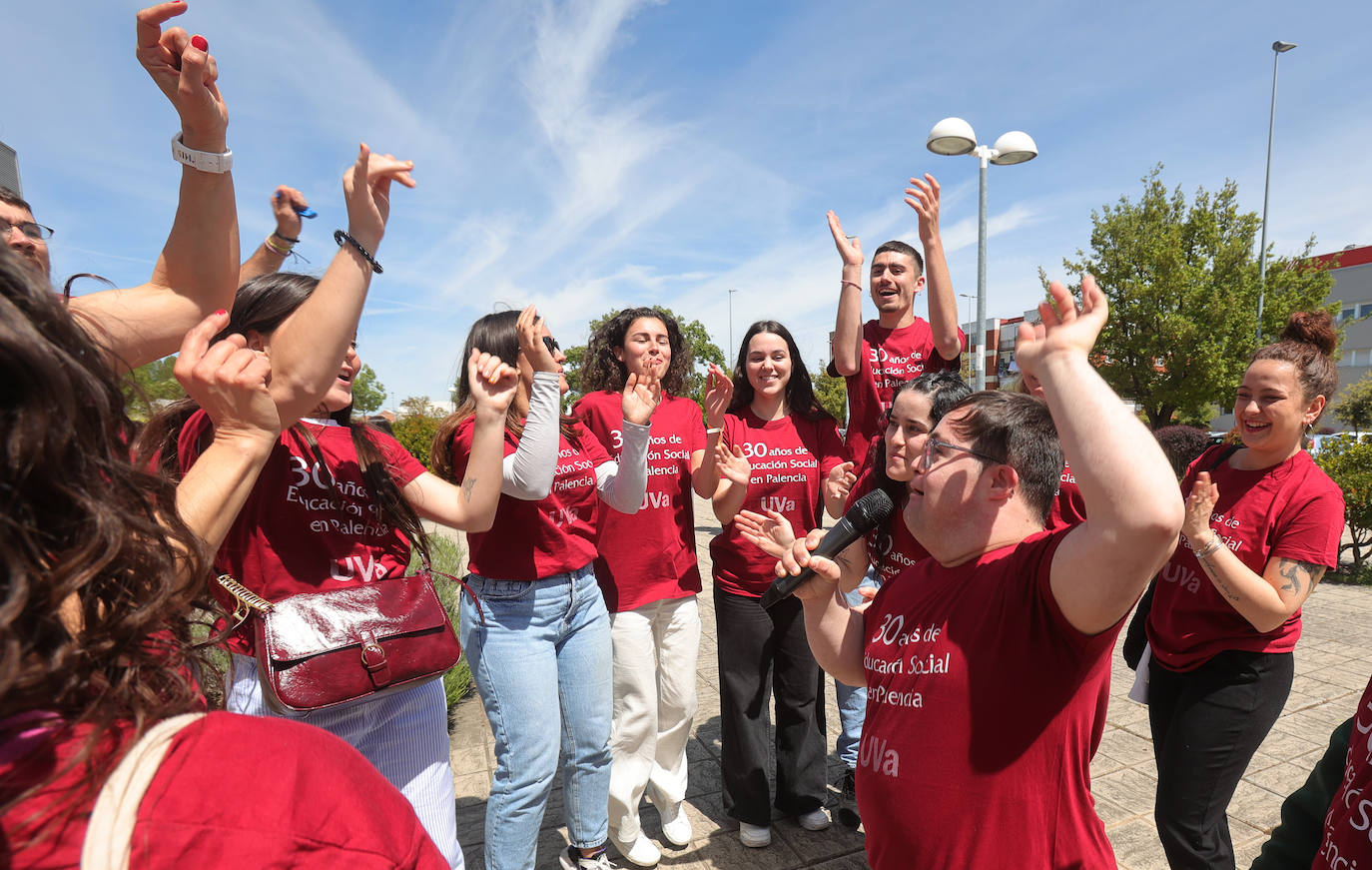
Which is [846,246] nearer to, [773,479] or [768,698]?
[773,479]

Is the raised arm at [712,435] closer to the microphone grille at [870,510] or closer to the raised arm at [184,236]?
the microphone grille at [870,510]

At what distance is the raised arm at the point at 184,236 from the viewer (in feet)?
4.92

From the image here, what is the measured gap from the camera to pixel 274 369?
1.55 meters

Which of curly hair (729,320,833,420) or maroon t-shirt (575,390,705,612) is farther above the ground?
curly hair (729,320,833,420)

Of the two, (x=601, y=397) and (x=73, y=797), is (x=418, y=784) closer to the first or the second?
(x=73, y=797)

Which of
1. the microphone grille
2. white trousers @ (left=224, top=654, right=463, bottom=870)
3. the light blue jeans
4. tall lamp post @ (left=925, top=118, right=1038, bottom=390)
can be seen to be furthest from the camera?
tall lamp post @ (left=925, top=118, right=1038, bottom=390)

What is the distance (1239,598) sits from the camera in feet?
7.68

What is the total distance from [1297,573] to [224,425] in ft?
9.96

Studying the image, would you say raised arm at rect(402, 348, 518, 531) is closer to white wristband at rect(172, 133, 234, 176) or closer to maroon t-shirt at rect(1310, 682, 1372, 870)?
white wristband at rect(172, 133, 234, 176)

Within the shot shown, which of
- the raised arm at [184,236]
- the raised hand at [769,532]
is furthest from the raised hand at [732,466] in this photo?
the raised arm at [184,236]

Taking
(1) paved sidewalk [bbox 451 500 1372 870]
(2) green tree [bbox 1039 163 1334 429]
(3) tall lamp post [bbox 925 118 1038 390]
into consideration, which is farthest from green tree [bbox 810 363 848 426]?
(1) paved sidewalk [bbox 451 500 1372 870]

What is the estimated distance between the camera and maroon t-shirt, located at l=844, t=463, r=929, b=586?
2.81 metres

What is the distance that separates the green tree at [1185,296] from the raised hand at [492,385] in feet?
61.7

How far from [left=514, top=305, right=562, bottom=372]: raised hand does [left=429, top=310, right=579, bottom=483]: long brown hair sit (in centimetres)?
14
